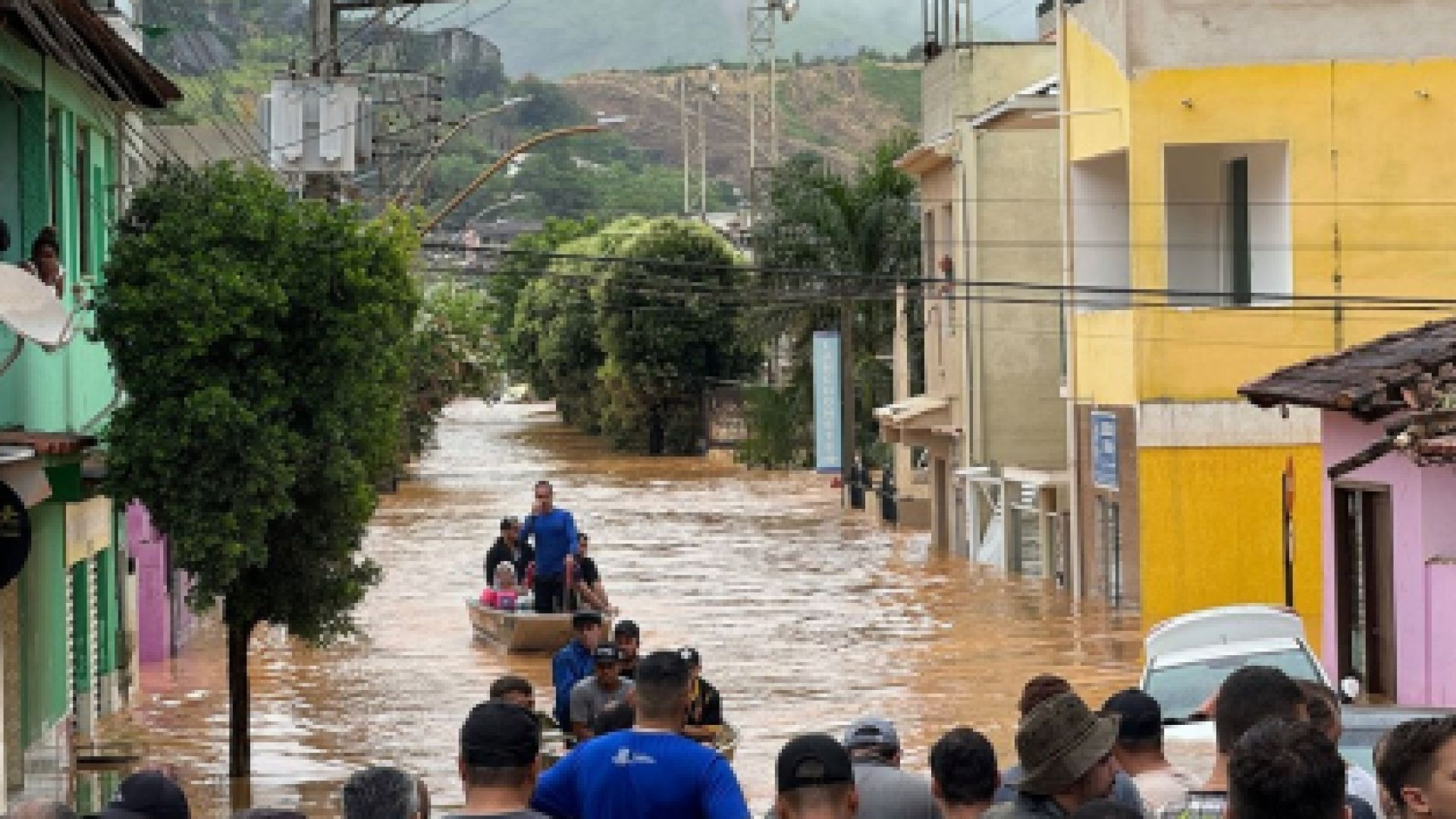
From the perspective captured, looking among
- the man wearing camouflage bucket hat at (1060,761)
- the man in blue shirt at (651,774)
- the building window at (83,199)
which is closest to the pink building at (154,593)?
the building window at (83,199)

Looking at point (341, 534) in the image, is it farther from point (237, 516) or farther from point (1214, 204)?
point (1214, 204)

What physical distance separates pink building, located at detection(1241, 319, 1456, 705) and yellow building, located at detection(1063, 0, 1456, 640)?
30.8 ft

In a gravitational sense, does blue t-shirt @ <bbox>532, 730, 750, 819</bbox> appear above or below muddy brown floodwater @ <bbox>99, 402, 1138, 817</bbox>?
above

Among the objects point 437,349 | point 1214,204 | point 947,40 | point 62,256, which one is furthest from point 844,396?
point 62,256

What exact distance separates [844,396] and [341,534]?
43.3m

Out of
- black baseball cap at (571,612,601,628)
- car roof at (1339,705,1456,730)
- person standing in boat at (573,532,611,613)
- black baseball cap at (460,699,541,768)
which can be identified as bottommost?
person standing in boat at (573,532,611,613)

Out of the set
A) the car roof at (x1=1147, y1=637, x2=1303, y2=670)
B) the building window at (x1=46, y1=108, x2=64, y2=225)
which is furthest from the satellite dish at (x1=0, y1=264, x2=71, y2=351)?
the car roof at (x1=1147, y1=637, x2=1303, y2=670)

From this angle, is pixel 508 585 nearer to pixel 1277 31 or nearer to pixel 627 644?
pixel 1277 31

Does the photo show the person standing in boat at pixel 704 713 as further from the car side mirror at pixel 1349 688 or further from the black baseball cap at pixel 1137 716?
the black baseball cap at pixel 1137 716

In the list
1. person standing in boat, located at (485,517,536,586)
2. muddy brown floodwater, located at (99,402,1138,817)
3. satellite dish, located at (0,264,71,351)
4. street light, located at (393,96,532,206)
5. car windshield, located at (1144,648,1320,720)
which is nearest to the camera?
satellite dish, located at (0,264,71,351)

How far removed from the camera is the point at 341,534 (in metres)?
20.8

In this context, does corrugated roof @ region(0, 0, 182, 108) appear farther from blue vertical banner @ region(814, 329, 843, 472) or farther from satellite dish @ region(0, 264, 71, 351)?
blue vertical banner @ region(814, 329, 843, 472)

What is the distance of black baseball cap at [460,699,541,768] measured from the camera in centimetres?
757

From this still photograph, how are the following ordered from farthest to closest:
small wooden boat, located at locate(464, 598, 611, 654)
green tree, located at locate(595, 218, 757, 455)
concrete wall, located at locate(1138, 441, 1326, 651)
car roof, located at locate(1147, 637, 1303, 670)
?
green tree, located at locate(595, 218, 757, 455) → concrete wall, located at locate(1138, 441, 1326, 651) → small wooden boat, located at locate(464, 598, 611, 654) → car roof, located at locate(1147, 637, 1303, 670)
